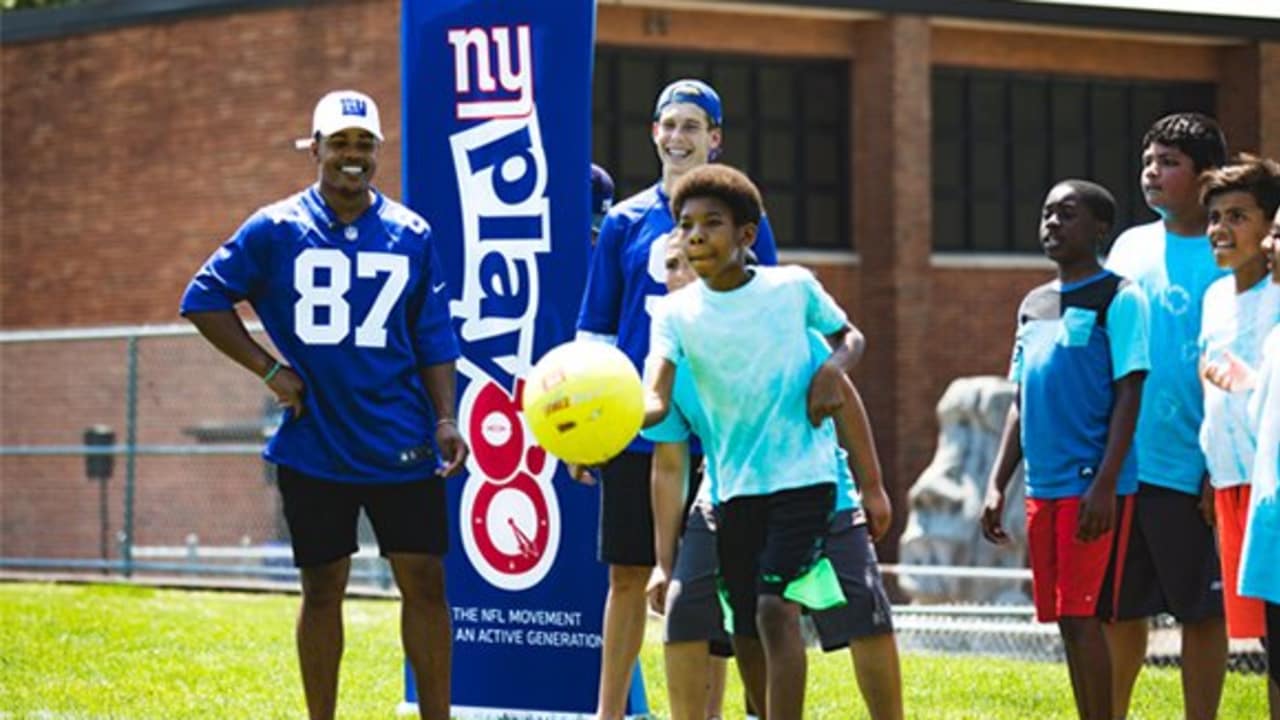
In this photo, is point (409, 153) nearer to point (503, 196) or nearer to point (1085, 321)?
point (503, 196)

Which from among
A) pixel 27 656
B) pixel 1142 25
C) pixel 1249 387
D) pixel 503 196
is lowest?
pixel 27 656

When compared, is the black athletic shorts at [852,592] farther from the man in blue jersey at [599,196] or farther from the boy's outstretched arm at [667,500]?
the man in blue jersey at [599,196]

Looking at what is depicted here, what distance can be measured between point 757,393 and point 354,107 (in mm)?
1948

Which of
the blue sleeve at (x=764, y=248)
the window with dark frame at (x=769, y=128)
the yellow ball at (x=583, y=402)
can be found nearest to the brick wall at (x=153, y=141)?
the window with dark frame at (x=769, y=128)

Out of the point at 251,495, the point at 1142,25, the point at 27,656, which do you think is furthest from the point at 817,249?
the point at 27,656

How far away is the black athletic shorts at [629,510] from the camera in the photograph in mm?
9250

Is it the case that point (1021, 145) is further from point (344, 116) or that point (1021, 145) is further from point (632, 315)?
point (344, 116)

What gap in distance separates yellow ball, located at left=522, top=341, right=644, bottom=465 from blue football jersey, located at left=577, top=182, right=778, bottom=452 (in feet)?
5.32

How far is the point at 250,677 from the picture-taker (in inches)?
475

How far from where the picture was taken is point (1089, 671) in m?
8.65

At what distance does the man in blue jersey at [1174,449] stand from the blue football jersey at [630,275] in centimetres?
142

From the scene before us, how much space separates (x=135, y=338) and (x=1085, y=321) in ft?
49.2

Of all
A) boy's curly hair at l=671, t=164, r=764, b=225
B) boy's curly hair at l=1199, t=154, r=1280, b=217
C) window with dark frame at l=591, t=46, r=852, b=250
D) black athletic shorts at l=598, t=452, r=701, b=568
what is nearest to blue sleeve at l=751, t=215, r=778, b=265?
black athletic shorts at l=598, t=452, r=701, b=568

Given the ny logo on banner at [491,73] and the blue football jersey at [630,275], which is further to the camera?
the ny logo on banner at [491,73]
